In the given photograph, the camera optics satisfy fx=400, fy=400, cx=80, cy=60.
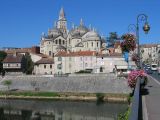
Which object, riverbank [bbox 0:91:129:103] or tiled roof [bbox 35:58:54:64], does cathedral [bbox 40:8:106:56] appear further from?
riverbank [bbox 0:91:129:103]

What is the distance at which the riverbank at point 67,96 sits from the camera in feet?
203

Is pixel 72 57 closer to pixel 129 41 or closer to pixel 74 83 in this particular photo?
pixel 74 83

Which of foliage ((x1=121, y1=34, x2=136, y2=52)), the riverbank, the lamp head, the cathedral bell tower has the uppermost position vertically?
the cathedral bell tower

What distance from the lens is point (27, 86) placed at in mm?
76562

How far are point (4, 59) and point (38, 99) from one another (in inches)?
1446

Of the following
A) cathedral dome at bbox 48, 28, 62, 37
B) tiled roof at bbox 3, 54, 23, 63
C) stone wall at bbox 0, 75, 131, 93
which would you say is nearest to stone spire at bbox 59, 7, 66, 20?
cathedral dome at bbox 48, 28, 62, 37

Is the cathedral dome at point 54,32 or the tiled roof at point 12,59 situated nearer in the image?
the tiled roof at point 12,59

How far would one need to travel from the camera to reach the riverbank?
61844 mm

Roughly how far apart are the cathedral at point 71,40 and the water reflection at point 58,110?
5091cm

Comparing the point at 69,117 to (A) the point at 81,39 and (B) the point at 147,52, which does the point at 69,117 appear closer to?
(A) the point at 81,39

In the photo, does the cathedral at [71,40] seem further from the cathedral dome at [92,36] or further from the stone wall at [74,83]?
the stone wall at [74,83]

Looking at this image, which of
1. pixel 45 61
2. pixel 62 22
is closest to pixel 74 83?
pixel 45 61

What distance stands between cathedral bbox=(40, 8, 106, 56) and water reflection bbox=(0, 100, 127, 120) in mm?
50911

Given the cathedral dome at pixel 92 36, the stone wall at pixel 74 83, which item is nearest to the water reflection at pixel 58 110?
the stone wall at pixel 74 83
